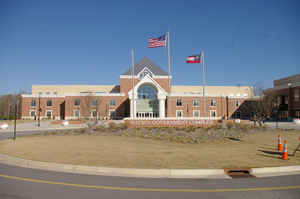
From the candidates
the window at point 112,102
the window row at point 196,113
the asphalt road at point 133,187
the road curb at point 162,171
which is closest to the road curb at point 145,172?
the road curb at point 162,171

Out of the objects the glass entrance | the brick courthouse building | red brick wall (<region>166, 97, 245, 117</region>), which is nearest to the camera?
the glass entrance

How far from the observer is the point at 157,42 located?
27.9m

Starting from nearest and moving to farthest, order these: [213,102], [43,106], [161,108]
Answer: [161,108] → [213,102] → [43,106]

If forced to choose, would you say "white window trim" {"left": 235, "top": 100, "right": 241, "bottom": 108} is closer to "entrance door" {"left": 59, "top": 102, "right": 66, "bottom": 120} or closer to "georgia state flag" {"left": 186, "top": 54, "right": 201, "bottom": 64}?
"georgia state flag" {"left": 186, "top": 54, "right": 201, "bottom": 64}

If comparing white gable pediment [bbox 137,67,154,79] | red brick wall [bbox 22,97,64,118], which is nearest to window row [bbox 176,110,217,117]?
white gable pediment [bbox 137,67,154,79]

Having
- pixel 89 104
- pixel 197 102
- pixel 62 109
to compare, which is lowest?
pixel 62 109

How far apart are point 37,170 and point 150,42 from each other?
2314 centimetres

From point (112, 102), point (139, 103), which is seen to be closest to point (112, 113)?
point (112, 102)

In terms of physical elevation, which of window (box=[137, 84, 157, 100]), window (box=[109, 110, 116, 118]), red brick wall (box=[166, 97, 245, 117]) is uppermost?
window (box=[137, 84, 157, 100])

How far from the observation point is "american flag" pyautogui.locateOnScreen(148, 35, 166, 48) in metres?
27.6

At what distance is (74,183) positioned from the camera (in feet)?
20.3

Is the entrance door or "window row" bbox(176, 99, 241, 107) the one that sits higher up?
"window row" bbox(176, 99, 241, 107)

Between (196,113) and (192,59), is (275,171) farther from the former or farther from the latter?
(196,113)

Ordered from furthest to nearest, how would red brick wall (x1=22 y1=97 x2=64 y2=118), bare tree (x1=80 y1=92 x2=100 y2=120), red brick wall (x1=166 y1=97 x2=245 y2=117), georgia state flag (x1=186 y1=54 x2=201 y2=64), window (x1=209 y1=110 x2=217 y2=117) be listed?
red brick wall (x1=22 y1=97 x2=64 y2=118) < window (x1=209 y1=110 x2=217 y2=117) < red brick wall (x1=166 y1=97 x2=245 y2=117) < bare tree (x1=80 y1=92 x2=100 y2=120) < georgia state flag (x1=186 y1=54 x2=201 y2=64)
